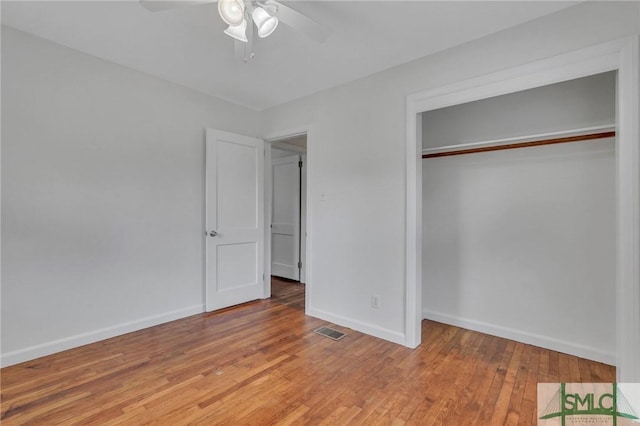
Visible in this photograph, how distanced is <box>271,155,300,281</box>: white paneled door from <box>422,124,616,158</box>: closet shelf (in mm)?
2525

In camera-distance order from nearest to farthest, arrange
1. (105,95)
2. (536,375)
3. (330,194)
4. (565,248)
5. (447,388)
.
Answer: (447,388) < (536,375) < (565,248) < (105,95) < (330,194)

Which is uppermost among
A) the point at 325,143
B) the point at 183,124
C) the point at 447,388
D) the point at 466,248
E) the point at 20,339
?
the point at 183,124

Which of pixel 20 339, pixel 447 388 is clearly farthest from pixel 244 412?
pixel 20 339

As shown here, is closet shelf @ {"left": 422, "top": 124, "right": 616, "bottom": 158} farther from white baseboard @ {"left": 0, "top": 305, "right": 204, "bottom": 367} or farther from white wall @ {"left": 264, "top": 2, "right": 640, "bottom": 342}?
white baseboard @ {"left": 0, "top": 305, "right": 204, "bottom": 367}

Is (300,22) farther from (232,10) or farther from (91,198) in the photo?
(91,198)

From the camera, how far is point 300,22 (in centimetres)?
182

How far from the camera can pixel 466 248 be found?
3.10 m

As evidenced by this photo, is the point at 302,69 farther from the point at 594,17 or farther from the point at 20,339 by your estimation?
the point at 20,339

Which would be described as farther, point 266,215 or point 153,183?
point 266,215

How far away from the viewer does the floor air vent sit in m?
2.86

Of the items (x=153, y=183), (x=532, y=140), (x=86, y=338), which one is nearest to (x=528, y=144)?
(x=532, y=140)

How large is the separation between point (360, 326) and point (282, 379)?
3.64ft

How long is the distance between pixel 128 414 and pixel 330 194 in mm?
2399

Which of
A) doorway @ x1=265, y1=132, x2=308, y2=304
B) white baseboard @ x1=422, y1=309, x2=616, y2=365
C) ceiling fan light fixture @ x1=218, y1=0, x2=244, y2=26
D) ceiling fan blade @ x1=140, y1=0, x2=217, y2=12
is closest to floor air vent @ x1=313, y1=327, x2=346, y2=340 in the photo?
white baseboard @ x1=422, y1=309, x2=616, y2=365
